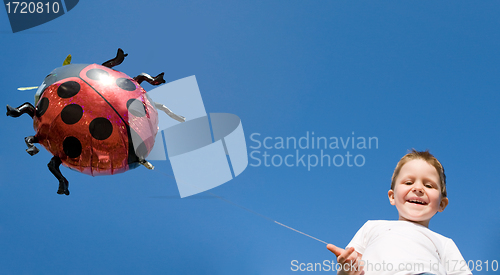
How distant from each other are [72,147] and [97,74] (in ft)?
1.46

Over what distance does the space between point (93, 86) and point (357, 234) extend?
1571mm

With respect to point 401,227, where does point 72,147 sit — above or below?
above

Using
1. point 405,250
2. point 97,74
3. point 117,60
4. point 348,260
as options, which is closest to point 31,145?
point 97,74

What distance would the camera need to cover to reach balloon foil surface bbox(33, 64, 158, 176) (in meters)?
1.93

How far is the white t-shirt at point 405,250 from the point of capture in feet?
4.94

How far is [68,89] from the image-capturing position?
201cm

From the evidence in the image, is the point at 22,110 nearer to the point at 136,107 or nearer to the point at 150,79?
the point at 136,107

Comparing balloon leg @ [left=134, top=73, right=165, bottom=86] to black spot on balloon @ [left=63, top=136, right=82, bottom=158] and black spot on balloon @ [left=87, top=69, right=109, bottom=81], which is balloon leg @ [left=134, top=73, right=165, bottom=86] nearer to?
black spot on balloon @ [left=87, top=69, right=109, bottom=81]

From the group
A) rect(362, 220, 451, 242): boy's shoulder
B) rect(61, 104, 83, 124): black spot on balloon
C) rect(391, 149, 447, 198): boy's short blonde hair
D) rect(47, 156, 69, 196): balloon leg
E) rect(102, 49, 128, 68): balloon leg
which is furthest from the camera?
rect(102, 49, 128, 68): balloon leg

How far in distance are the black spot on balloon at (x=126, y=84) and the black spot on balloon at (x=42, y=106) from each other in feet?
1.24

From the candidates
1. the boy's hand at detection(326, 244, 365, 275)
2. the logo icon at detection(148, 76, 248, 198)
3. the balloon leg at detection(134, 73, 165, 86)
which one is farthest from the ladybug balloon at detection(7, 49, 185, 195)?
the boy's hand at detection(326, 244, 365, 275)

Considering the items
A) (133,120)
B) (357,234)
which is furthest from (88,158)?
(357,234)

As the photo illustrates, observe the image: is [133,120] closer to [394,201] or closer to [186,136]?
[186,136]

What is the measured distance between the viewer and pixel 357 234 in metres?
1.84
